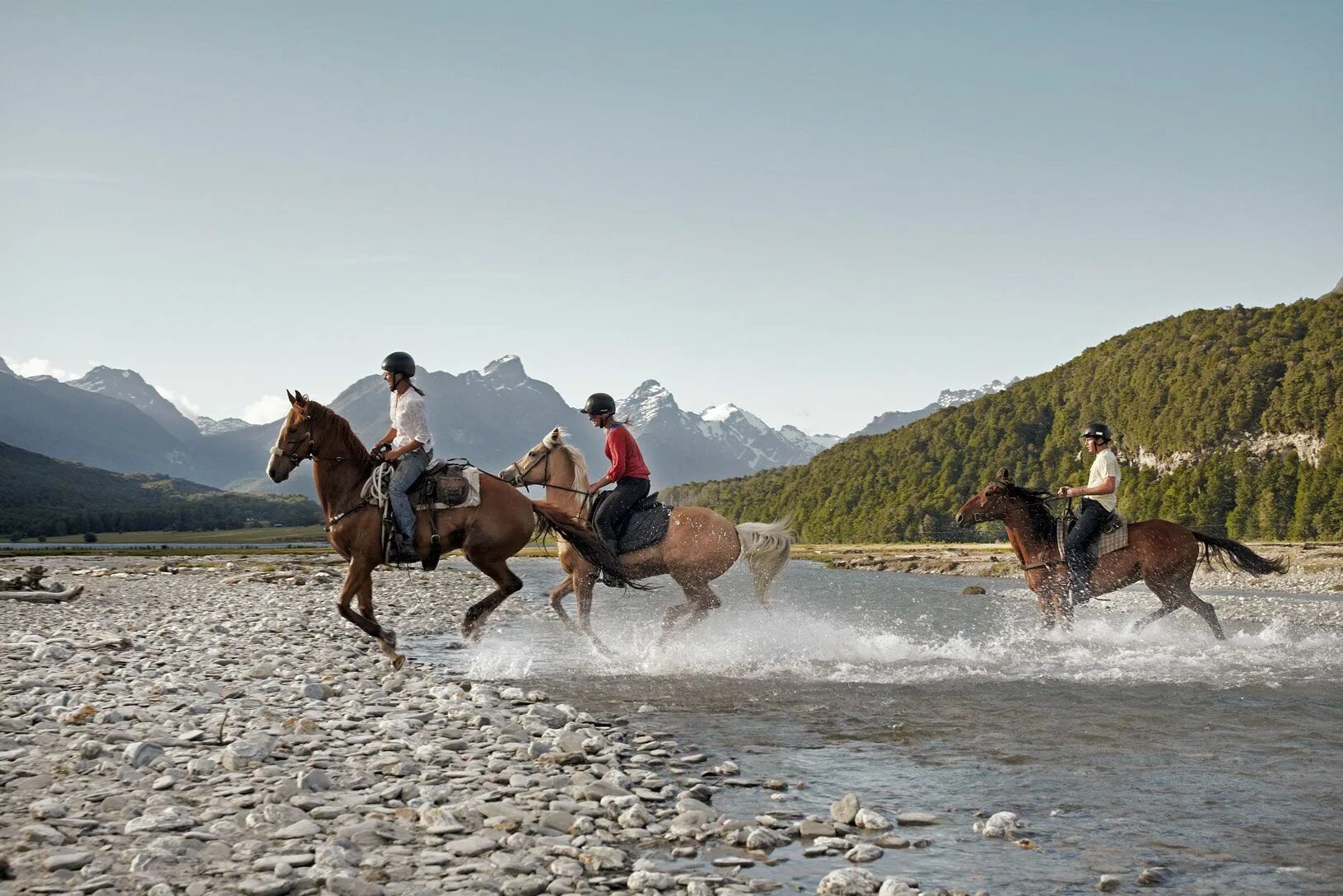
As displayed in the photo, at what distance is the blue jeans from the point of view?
1325 cm

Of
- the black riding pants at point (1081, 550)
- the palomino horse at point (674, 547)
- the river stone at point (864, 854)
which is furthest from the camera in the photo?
the black riding pants at point (1081, 550)

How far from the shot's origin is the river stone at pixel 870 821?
650 centimetres

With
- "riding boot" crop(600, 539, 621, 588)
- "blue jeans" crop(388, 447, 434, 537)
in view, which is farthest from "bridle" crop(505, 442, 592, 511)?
"blue jeans" crop(388, 447, 434, 537)

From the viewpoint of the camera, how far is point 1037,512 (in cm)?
1762

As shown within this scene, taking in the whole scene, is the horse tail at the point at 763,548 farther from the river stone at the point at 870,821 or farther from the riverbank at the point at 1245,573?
the riverbank at the point at 1245,573

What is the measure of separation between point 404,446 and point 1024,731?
8.77 metres

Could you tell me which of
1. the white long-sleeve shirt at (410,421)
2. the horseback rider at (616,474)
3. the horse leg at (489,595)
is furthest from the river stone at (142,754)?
the horseback rider at (616,474)

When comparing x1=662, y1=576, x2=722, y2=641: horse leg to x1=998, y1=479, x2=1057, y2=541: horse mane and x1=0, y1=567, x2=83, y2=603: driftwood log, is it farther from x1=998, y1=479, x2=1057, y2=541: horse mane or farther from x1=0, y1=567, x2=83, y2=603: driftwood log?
x1=0, y1=567, x2=83, y2=603: driftwood log

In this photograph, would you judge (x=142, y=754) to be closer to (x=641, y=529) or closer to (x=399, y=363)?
(x=399, y=363)

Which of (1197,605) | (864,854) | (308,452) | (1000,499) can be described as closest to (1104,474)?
(1000,499)

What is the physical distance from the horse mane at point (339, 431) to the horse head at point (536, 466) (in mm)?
2253

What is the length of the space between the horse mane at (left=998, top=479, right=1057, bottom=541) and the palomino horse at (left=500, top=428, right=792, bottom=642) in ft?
16.1

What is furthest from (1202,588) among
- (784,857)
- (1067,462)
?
(1067,462)

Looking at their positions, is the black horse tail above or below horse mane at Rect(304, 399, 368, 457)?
below
